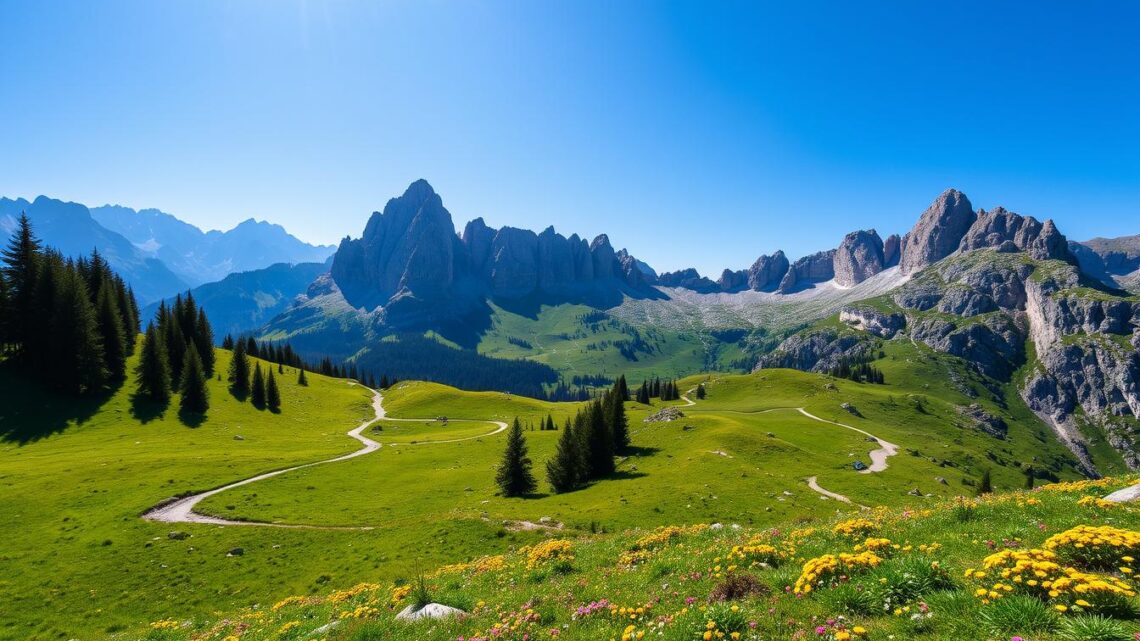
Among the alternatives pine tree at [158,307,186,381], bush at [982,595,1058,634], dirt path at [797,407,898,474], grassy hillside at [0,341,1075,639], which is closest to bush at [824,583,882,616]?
bush at [982,595,1058,634]

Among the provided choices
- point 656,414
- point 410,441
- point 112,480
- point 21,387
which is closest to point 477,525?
point 112,480

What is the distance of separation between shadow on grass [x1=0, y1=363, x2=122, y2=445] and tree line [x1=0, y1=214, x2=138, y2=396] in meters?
1.58

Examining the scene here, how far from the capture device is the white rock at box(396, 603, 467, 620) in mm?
14305

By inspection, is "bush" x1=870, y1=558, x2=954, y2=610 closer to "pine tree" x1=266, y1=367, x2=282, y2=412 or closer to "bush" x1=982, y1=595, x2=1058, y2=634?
"bush" x1=982, y1=595, x2=1058, y2=634

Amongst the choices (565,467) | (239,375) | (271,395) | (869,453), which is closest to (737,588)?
(565,467)

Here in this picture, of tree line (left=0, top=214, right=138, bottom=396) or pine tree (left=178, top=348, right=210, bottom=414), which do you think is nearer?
tree line (left=0, top=214, right=138, bottom=396)

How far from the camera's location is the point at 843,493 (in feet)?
197

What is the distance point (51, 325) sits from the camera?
7788cm

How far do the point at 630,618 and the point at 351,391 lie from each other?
504 feet

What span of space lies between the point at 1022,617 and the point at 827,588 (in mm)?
3739

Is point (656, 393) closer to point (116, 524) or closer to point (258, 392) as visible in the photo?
point (258, 392)

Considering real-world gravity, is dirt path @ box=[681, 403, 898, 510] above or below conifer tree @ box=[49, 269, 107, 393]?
below

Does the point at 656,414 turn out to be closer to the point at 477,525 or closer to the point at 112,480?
the point at 477,525

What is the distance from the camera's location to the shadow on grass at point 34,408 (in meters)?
67.7
